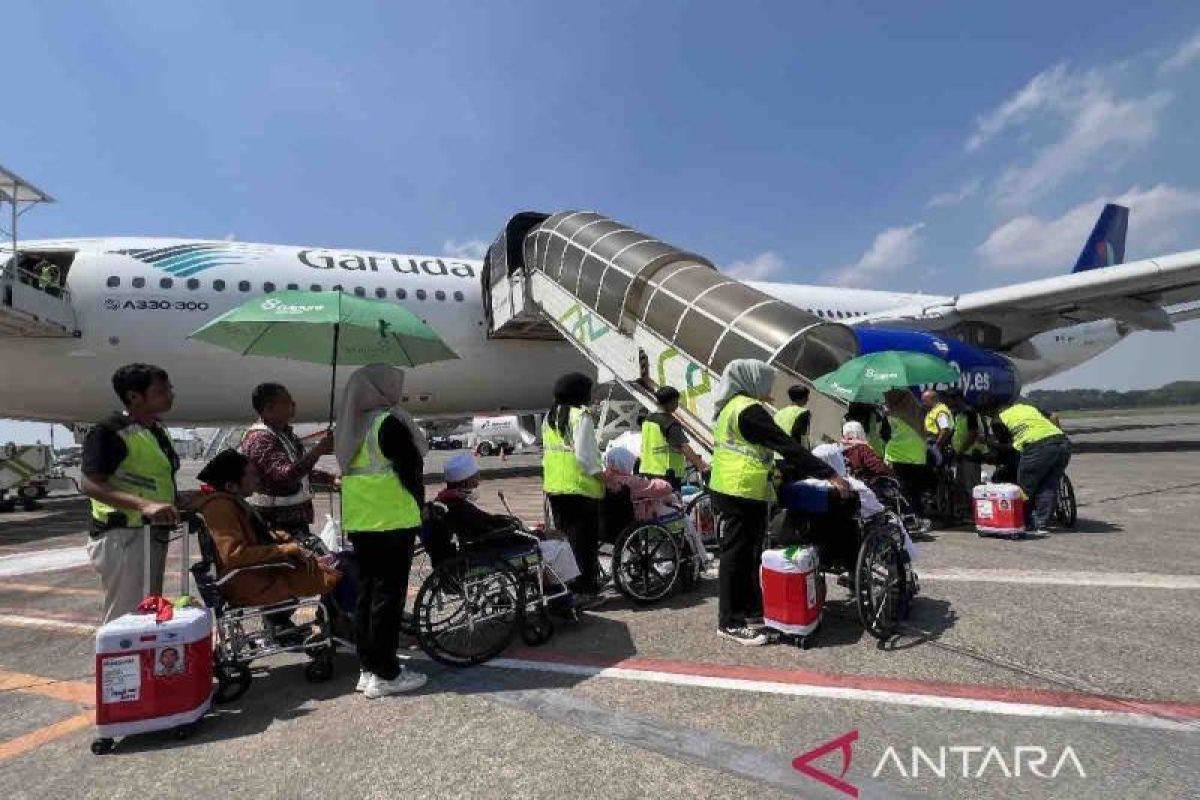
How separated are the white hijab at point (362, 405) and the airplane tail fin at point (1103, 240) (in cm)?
3418

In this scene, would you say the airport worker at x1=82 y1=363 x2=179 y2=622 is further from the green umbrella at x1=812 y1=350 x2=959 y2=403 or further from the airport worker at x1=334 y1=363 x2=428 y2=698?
the green umbrella at x1=812 y1=350 x2=959 y2=403

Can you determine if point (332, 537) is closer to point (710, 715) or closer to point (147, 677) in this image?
point (147, 677)

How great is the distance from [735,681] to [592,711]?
80cm

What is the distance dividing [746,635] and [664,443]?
2675 mm

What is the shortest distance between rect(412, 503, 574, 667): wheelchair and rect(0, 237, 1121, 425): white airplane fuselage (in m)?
10.1

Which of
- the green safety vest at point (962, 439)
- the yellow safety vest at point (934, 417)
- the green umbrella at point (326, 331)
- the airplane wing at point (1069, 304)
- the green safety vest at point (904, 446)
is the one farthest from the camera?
the airplane wing at point (1069, 304)

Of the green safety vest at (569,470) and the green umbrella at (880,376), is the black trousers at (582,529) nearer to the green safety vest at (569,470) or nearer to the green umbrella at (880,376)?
the green safety vest at (569,470)

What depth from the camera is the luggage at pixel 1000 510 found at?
692 cm

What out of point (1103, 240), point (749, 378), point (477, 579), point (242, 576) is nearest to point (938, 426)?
point (749, 378)

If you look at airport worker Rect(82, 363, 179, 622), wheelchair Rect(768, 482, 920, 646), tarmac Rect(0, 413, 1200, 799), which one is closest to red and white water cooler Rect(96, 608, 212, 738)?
tarmac Rect(0, 413, 1200, 799)

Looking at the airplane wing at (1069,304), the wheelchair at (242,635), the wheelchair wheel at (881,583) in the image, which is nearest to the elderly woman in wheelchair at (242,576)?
the wheelchair at (242,635)

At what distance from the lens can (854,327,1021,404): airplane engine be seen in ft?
35.5

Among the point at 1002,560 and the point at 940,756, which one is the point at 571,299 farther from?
the point at 940,756

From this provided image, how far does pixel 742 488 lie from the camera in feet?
13.4
